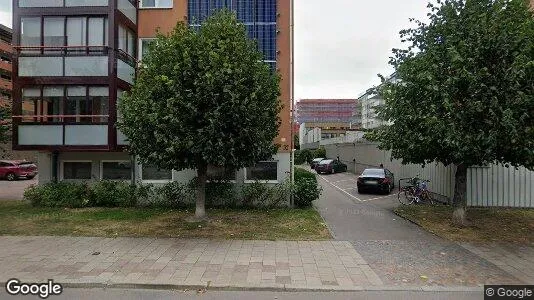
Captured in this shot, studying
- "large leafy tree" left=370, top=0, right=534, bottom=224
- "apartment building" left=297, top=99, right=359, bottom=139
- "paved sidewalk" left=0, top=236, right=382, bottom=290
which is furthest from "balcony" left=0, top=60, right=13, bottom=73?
"apartment building" left=297, top=99, right=359, bottom=139

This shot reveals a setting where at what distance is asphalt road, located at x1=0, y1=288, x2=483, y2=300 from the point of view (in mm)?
5727

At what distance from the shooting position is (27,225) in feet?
35.2

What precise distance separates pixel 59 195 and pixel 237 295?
35.3 feet

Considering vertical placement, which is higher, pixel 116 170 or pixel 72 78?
pixel 72 78

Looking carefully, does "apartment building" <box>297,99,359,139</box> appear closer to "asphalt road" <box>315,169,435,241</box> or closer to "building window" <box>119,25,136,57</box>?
"asphalt road" <box>315,169,435,241</box>

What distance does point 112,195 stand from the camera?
552 inches

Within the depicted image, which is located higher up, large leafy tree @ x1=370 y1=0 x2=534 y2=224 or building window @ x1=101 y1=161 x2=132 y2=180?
large leafy tree @ x1=370 y1=0 x2=534 y2=224

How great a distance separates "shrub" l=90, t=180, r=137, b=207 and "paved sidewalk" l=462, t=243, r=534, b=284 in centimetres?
1106

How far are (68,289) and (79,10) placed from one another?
11176 mm

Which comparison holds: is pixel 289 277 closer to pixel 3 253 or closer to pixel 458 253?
pixel 458 253

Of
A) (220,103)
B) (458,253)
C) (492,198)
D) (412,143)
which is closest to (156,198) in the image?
(220,103)

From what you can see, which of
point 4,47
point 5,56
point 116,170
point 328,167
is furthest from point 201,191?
point 5,56

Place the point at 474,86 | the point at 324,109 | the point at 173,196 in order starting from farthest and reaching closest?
the point at 324,109 < the point at 173,196 < the point at 474,86

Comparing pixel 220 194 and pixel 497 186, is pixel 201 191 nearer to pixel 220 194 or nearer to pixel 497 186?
pixel 220 194
